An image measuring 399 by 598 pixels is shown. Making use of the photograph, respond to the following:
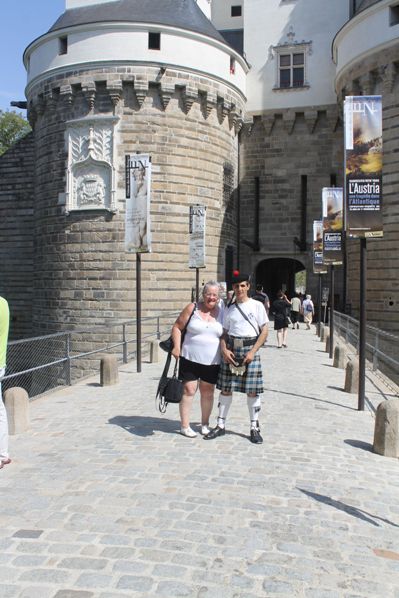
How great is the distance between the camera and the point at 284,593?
320 centimetres

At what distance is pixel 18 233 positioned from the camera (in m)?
25.0

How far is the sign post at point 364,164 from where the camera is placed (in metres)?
8.04

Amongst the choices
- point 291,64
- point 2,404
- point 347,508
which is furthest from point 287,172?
point 347,508

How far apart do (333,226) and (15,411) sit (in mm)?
10237

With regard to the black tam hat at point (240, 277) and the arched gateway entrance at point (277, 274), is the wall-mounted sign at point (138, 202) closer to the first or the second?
the black tam hat at point (240, 277)

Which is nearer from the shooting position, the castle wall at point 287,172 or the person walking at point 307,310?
the person walking at point 307,310

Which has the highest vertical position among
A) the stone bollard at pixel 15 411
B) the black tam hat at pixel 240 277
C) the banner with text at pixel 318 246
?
the banner with text at pixel 318 246

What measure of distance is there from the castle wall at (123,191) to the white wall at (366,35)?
15.9 feet

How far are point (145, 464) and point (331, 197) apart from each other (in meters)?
11.0

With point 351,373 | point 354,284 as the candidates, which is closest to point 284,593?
point 351,373

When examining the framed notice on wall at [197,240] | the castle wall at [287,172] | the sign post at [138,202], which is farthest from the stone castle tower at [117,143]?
the sign post at [138,202]

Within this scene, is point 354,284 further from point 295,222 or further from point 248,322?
point 248,322

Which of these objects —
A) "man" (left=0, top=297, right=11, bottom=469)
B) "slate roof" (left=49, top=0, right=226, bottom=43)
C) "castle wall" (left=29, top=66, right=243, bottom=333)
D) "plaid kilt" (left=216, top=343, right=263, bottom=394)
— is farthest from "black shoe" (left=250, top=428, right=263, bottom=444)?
"slate roof" (left=49, top=0, right=226, bottom=43)

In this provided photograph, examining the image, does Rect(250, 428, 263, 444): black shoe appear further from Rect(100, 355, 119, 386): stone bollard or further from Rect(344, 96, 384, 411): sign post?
Rect(100, 355, 119, 386): stone bollard
